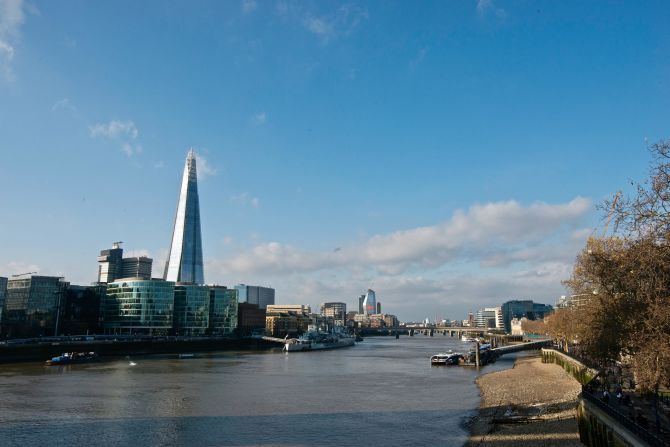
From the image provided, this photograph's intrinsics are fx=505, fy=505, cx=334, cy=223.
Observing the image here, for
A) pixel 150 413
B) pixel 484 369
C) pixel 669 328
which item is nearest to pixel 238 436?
pixel 150 413

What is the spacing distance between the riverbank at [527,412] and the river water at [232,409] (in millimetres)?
1718

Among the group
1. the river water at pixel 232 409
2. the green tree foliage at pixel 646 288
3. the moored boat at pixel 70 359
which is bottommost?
the river water at pixel 232 409

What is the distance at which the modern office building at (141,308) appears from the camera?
6919 inches

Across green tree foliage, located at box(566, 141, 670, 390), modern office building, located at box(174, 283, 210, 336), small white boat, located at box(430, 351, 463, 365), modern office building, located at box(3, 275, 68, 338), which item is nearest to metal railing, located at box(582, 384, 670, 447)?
green tree foliage, located at box(566, 141, 670, 390)

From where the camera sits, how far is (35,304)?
156875mm

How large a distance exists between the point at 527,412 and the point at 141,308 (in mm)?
156568

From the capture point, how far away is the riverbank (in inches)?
1367

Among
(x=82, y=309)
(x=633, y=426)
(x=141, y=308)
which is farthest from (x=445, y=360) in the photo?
(x=82, y=309)

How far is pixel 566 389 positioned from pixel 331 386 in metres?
28.1

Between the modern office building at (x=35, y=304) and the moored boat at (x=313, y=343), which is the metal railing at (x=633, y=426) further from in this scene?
the modern office building at (x=35, y=304)

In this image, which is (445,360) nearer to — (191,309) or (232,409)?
(232,409)

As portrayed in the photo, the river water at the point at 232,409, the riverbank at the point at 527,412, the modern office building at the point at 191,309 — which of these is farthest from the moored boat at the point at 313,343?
the riverbank at the point at 527,412

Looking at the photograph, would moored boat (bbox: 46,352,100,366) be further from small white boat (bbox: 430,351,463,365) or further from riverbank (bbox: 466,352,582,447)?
riverbank (bbox: 466,352,582,447)

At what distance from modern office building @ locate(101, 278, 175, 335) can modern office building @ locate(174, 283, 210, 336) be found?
946 centimetres
